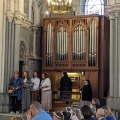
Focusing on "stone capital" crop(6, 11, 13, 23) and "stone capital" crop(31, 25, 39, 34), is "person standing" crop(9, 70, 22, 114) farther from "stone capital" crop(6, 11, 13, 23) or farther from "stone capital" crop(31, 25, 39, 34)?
"stone capital" crop(31, 25, 39, 34)

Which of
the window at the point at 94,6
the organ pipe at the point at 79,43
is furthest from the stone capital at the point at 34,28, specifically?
the window at the point at 94,6

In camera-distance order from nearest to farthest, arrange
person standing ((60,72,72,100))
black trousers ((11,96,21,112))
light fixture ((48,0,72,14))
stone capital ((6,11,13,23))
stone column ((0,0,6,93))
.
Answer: light fixture ((48,0,72,14)) < black trousers ((11,96,21,112)) < stone column ((0,0,6,93)) < stone capital ((6,11,13,23)) < person standing ((60,72,72,100))

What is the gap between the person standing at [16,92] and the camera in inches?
456

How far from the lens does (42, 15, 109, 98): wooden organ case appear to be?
45.5 feet

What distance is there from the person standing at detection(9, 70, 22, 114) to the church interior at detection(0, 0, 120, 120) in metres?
0.44

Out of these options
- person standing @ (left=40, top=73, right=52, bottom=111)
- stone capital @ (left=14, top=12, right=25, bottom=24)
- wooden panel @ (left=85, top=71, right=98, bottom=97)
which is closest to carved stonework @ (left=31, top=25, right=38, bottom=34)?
stone capital @ (left=14, top=12, right=25, bottom=24)

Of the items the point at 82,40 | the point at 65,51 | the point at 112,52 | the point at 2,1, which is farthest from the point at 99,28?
the point at 2,1

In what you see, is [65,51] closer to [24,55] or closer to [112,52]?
[24,55]

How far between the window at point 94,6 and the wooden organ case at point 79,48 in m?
2.44

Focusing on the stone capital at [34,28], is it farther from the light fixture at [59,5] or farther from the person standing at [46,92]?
the light fixture at [59,5]

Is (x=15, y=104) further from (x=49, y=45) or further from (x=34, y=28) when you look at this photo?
(x=34, y=28)

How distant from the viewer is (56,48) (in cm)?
1453

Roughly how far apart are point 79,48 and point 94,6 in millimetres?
3497

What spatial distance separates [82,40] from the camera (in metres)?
14.2
